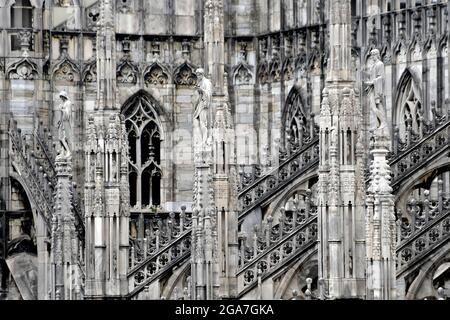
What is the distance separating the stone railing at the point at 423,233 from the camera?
5344 cm

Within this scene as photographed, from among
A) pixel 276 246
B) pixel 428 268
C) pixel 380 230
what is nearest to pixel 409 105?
pixel 276 246

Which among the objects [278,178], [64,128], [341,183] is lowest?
[278,178]

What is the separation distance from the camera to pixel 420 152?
57.8m

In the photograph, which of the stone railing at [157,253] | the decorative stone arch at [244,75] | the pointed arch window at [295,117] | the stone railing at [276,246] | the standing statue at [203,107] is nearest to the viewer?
the standing statue at [203,107]

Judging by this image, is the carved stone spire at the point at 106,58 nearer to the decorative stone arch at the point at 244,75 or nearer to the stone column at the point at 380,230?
the stone column at the point at 380,230

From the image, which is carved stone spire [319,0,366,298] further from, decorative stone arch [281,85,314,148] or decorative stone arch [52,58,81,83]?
decorative stone arch [52,58,81,83]

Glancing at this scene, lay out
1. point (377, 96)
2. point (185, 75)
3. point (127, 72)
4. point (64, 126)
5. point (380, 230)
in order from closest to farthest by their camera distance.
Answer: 1. point (380, 230)
2. point (377, 96)
3. point (64, 126)
4. point (127, 72)
5. point (185, 75)

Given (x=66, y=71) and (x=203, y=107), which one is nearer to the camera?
(x=203, y=107)

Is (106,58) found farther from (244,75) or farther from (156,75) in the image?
(244,75)

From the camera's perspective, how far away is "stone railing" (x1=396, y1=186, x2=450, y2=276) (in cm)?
5344

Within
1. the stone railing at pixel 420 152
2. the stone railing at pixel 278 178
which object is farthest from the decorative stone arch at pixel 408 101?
the stone railing at pixel 420 152

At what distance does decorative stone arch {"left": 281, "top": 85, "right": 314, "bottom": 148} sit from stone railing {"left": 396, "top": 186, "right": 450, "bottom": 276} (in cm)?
1265

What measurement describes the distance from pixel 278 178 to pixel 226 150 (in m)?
5.82

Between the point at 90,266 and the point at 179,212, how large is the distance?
10172mm
